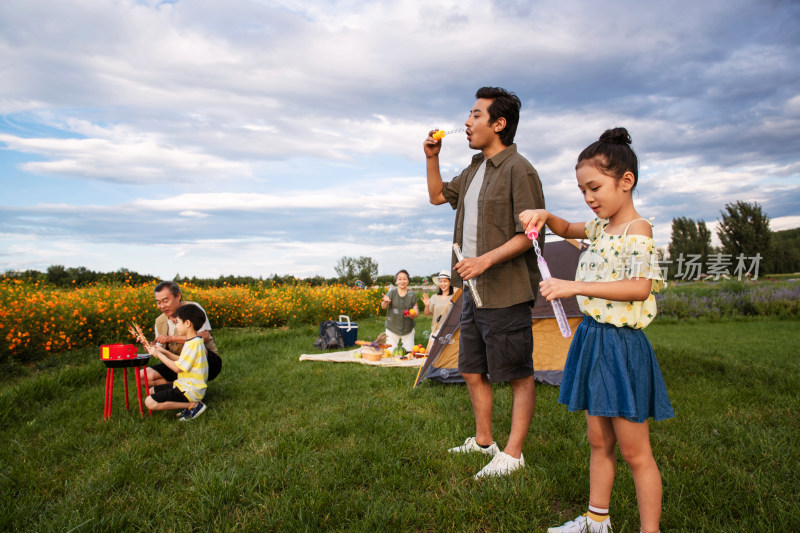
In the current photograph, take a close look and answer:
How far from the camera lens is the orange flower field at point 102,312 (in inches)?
277

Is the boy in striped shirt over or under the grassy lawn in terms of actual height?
over

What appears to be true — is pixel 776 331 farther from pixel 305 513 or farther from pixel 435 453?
pixel 305 513

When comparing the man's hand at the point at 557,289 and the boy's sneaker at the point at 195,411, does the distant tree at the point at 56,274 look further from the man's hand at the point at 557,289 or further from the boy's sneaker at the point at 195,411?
the man's hand at the point at 557,289

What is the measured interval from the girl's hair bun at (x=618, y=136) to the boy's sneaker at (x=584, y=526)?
1607 millimetres

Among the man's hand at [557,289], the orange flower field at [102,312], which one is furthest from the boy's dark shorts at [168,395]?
the orange flower field at [102,312]

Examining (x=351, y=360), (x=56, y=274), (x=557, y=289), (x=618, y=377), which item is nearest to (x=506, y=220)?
(x=557, y=289)

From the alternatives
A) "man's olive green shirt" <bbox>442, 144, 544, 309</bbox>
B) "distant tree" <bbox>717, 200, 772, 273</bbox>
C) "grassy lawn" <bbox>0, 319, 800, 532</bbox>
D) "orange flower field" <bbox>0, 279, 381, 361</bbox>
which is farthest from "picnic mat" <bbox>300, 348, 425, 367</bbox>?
"distant tree" <bbox>717, 200, 772, 273</bbox>

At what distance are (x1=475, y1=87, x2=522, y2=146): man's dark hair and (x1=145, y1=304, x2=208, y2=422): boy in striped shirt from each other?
316 centimetres

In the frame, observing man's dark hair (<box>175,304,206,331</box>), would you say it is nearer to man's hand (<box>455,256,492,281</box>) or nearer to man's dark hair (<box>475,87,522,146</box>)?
man's hand (<box>455,256,492,281</box>)

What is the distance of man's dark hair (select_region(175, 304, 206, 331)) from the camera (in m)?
4.38

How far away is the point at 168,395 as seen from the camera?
13.6 ft

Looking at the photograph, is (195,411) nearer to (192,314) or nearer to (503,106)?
(192,314)

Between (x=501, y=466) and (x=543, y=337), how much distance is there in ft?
9.55

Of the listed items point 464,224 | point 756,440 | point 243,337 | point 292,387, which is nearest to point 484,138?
point 464,224
